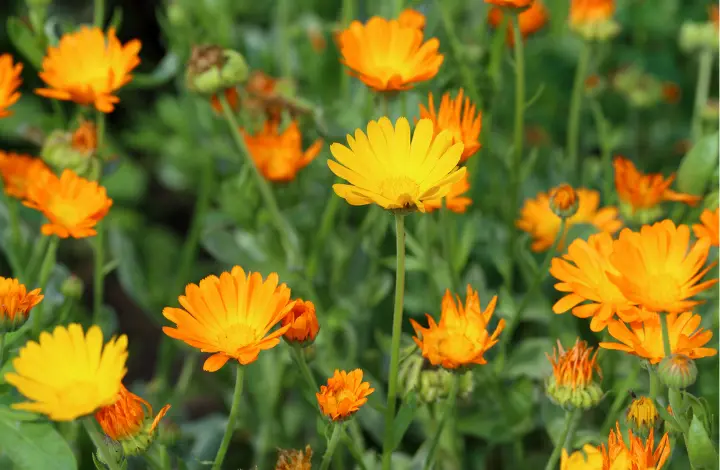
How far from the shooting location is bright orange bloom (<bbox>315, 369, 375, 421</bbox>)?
2.75 ft

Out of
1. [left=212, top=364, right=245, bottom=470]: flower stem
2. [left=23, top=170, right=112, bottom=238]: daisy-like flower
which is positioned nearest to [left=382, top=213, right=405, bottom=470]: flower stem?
[left=212, top=364, right=245, bottom=470]: flower stem

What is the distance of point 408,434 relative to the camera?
146 cm

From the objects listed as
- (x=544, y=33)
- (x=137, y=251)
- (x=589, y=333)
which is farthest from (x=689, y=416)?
(x=544, y=33)

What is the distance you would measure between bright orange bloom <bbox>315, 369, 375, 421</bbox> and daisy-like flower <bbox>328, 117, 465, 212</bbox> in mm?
167

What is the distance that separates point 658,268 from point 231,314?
0.41m

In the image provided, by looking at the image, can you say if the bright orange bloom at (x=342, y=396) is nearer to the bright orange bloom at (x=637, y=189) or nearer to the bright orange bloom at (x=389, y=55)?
the bright orange bloom at (x=389, y=55)

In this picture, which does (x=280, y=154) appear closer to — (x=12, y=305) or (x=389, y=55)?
(x=389, y=55)

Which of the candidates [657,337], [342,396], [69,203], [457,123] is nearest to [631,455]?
[657,337]

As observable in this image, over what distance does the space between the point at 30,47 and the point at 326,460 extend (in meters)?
0.76

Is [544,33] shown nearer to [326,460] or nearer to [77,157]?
[77,157]

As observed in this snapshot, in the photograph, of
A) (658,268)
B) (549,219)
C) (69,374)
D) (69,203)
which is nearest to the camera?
(69,374)

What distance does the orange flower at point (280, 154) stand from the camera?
51.1 inches

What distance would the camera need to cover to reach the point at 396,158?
3.02 feet

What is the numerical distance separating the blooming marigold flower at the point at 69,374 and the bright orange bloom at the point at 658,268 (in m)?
0.44
